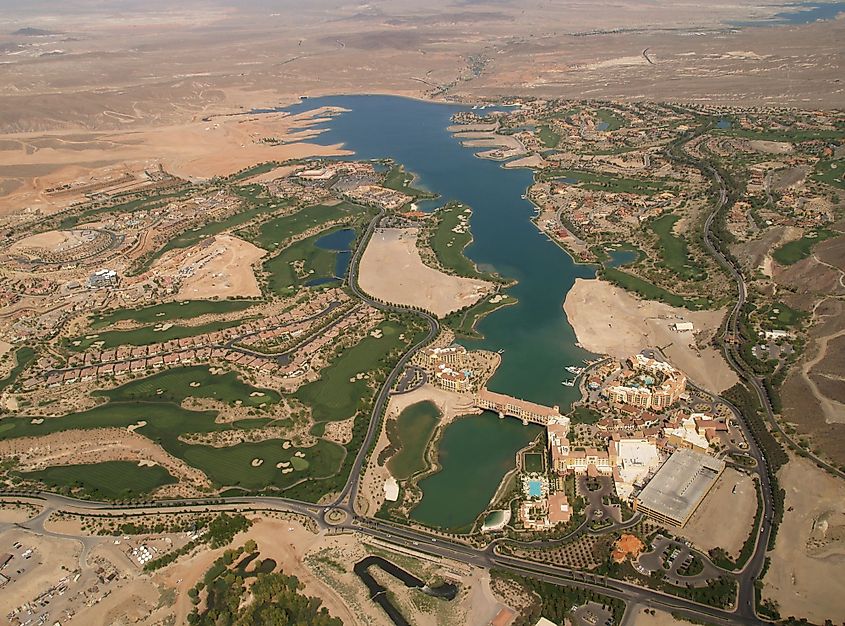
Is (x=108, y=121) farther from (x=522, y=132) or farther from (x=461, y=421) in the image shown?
(x=461, y=421)

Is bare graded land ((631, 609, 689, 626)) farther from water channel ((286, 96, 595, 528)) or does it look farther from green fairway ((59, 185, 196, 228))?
green fairway ((59, 185, 196, 228))

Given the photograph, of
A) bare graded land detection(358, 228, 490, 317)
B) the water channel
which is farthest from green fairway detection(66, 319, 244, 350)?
the water channel

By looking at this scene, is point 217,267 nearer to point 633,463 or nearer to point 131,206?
point 131,206

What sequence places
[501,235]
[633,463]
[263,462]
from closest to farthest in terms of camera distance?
[633,463]
[263,462]
[501,235]


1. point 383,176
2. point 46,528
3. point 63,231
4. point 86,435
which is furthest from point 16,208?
point 46,528

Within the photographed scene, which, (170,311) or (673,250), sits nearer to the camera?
(170,311)

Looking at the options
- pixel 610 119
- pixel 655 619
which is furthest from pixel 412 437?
pixel 610 119
